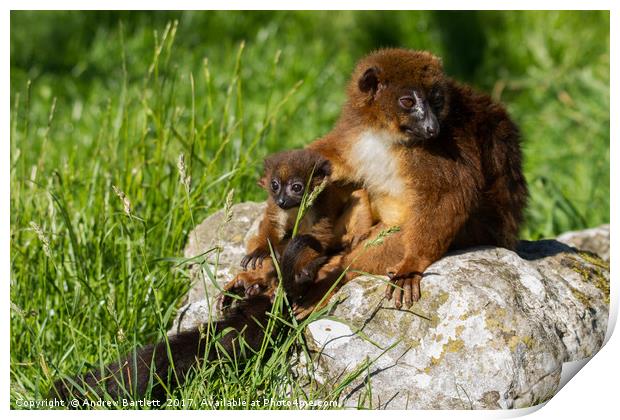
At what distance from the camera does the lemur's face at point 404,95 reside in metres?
4.98

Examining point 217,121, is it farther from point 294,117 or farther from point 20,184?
point 20,184

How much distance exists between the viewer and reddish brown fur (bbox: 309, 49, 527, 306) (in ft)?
16.4

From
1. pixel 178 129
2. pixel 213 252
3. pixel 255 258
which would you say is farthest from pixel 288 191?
pixel 178 129

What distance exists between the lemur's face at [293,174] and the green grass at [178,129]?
58cm

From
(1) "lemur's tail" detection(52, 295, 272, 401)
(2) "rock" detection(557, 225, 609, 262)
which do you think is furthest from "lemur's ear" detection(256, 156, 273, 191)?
(2) "rock" detection(557, 225, 609, 262)

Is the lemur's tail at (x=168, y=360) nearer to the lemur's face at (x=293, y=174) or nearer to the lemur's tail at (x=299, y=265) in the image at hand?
the lemur's tail at (x=299, y=265)

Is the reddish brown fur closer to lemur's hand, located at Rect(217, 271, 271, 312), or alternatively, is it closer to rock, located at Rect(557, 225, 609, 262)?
lemur's hand, located at Rect(217, 271, 271, 312)

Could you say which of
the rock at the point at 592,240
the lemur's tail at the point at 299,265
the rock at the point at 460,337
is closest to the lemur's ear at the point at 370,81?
the lemur's tail at the point at 299,265

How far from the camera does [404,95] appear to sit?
198 inches
